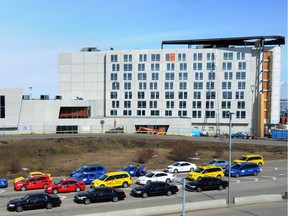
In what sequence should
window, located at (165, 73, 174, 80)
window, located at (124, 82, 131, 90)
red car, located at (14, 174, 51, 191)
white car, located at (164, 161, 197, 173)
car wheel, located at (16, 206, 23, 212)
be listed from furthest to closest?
window, located at (124, 82, 131, 90), window, located at (165, 73, 174, 80), white car, located at (164, 161, 197, 173), red car, located at (14, 174, 51, 191), car wheel, located at (16, 206, 23, 212)

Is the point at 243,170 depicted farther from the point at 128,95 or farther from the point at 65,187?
the point at 128,95

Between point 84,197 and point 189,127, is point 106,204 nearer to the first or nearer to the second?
point 84,197

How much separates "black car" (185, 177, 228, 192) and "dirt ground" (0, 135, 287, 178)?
14810mm

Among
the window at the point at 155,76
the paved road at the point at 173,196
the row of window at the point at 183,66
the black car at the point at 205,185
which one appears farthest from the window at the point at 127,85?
the black car at the point at 205,185

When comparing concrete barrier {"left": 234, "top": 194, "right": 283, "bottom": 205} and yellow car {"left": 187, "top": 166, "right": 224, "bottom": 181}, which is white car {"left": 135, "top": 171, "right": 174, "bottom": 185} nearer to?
yellow car {"left": 187, "top": 166, "right": 224, "bottom": 181}

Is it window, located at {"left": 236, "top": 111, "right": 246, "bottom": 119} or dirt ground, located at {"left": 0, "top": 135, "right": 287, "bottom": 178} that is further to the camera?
window, located at {"left": 236, "top": 111, "right": 246, "bottom": 119}

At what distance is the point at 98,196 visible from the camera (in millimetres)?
27125

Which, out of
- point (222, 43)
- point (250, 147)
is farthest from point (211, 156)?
point (222, 43)

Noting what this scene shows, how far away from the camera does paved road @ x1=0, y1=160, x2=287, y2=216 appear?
24953mm

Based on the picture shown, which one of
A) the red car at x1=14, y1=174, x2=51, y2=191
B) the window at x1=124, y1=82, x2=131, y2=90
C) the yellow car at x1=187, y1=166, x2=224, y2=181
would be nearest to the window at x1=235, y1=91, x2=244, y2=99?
the window at x1=124, y1=82, x2=131, y2=90

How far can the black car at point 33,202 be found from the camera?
2450 centimetres

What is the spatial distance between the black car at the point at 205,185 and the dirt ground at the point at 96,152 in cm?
1481

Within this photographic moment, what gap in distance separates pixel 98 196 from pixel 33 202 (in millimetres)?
4842

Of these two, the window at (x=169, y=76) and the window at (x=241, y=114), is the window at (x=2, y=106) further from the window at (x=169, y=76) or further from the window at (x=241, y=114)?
the window at (x=241, y=114)
